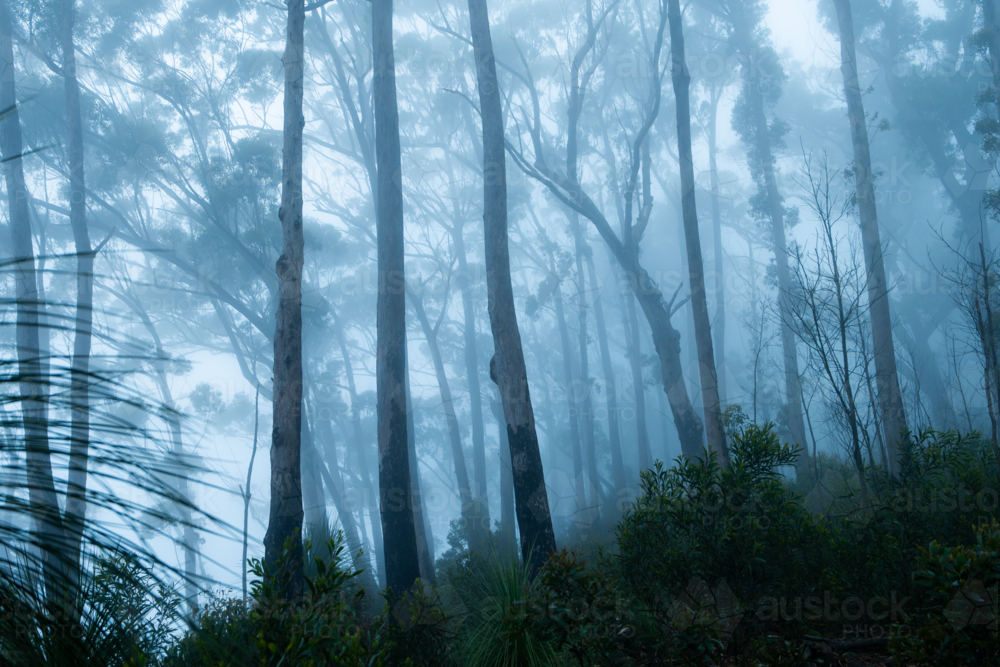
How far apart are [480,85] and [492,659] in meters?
6.78

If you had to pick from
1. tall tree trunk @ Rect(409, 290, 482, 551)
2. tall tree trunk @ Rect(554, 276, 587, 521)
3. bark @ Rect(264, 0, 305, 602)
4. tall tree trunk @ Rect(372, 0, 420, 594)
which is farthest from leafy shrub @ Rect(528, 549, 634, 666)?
tall tree trunk @ Rect(554, 276, 587, 521)

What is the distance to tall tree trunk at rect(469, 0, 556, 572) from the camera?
6.10m

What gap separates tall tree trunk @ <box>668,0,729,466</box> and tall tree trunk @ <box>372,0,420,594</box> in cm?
432

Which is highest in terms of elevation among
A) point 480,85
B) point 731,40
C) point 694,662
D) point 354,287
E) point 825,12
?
point 825,12

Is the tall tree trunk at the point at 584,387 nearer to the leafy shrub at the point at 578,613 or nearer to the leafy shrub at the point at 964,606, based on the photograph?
the leafy shrub at the point at 578,613

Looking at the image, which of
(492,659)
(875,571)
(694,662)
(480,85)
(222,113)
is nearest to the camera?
(694,662)

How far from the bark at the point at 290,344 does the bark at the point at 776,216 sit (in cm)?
1260

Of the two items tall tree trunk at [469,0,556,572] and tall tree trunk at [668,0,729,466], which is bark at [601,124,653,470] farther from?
tall tree trunk at [469,0,556,572]

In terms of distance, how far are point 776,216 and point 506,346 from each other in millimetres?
14984

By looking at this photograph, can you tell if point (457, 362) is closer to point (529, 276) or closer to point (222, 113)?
point (529, 276)

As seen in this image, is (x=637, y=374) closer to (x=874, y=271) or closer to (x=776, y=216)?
(x=776, y=216)

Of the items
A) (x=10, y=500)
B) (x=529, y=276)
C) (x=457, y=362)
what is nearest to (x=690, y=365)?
(x=529, y=276)

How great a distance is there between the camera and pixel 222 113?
18078 millimetres

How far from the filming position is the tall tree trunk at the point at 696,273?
8.61 meters
